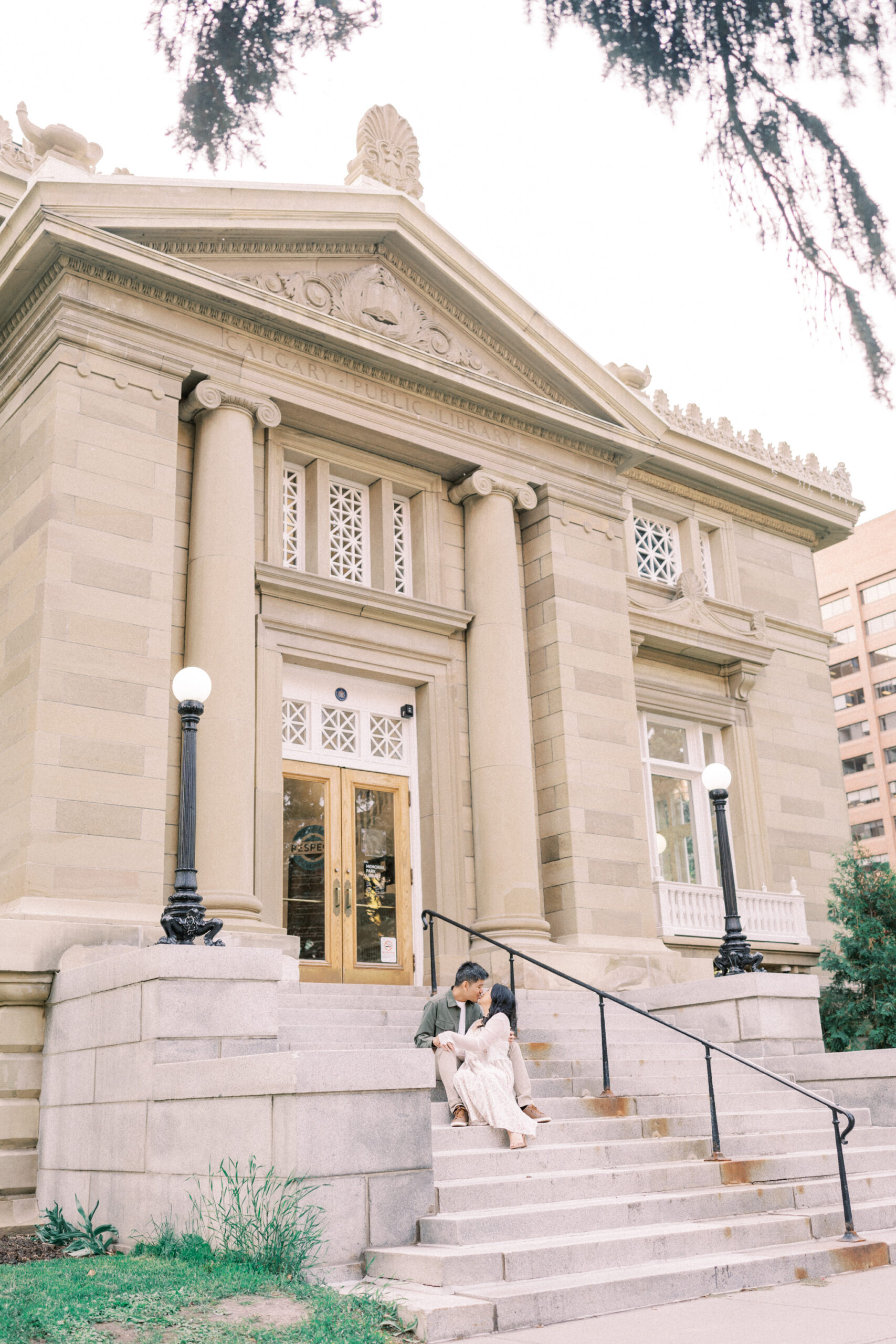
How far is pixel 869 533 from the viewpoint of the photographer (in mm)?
87188

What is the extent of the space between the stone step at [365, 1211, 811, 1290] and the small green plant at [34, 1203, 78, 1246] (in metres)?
3.13

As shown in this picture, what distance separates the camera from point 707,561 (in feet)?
80.6

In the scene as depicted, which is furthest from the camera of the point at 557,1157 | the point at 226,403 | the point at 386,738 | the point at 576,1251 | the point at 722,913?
the point at 722,913

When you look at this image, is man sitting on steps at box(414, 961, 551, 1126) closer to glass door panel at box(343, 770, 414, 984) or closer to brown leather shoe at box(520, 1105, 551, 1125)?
brown leather shoe at box(520, 1105, 551, 1125)

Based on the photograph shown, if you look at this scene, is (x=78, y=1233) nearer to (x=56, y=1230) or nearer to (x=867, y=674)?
(x=56, y=1230)

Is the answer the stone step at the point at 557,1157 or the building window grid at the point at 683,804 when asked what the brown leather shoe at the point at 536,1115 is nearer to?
the stone step at the point at 557,1157

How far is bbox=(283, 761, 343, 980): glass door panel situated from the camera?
16.4m

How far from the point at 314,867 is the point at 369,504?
575 cm

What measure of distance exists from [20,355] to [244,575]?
416 cm

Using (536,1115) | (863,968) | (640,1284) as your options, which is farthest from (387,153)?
(640,1284)

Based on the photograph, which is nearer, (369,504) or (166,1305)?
(166,1305)

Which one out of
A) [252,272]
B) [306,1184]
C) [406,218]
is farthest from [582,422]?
[306,1184]

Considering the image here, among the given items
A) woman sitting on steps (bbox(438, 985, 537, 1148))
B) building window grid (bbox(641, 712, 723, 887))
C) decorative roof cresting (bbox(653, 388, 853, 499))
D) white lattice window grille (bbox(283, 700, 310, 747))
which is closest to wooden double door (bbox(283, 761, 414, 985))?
white lattice window grille (bbox(283, 700, 310, 747))

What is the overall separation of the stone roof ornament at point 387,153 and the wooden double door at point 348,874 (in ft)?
30.3
